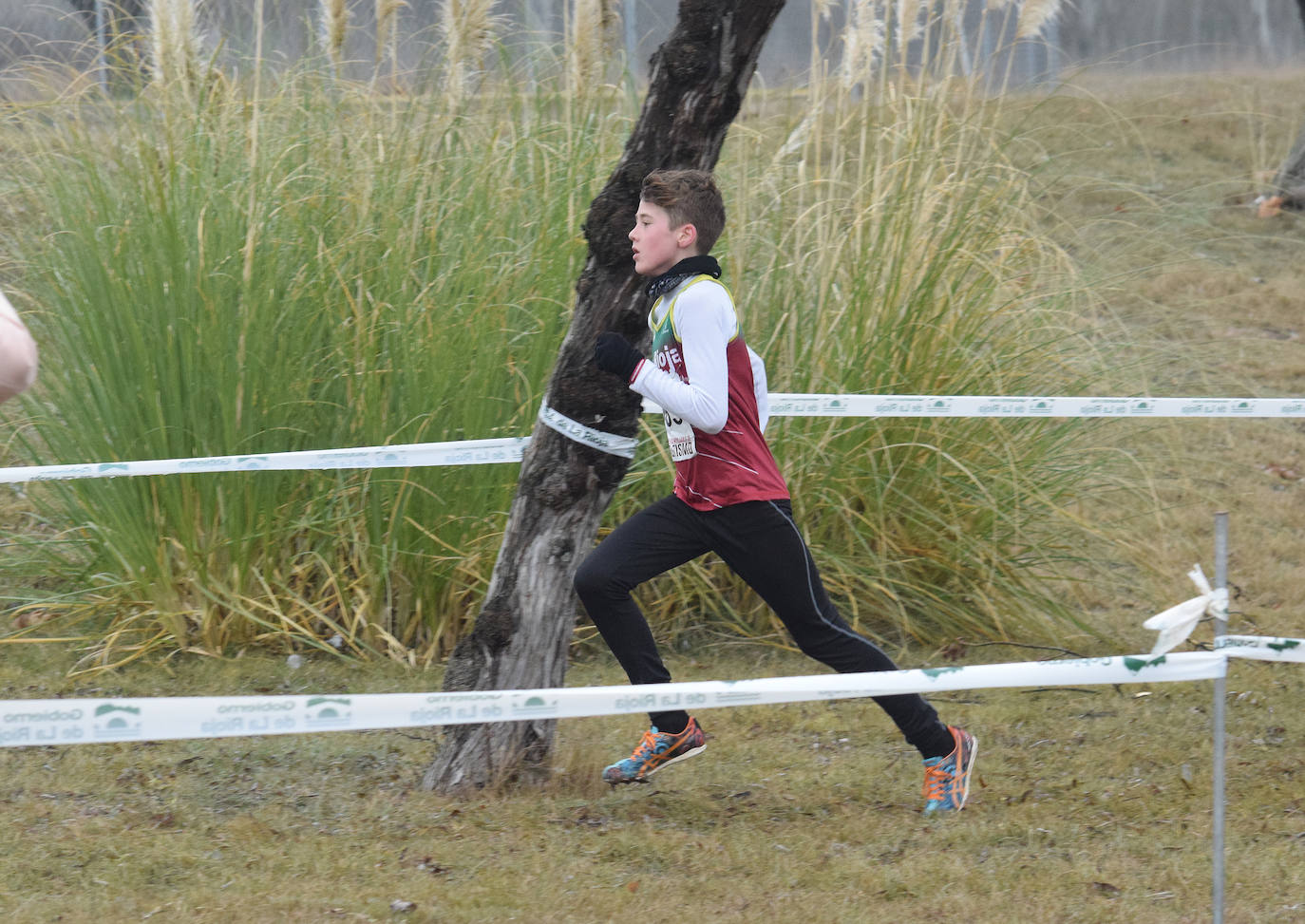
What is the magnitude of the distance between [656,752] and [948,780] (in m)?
0.89

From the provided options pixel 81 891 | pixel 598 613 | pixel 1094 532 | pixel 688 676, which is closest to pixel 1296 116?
pixel 1094 532

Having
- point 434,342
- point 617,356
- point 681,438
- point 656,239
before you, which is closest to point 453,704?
point 617,356

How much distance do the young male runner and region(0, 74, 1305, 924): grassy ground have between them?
1.21ft

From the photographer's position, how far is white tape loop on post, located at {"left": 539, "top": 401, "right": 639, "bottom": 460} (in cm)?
413

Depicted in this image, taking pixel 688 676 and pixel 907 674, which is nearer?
pixel 907 674

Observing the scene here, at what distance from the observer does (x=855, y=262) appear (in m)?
6.35

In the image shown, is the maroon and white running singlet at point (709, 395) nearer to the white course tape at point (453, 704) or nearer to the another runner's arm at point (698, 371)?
the another runner's arm at point (698, 371)

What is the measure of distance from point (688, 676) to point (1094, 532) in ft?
6.40

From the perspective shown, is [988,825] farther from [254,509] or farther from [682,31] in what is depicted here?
[254,509]

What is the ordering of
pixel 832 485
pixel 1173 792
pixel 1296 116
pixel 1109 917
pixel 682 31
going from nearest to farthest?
pixel 1109 917, pixel 682 31, pixel 1173 792, pixel 832 485, pixel 1296 116

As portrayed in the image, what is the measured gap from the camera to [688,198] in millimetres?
3826

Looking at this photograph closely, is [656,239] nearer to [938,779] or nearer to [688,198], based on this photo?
[688,198]

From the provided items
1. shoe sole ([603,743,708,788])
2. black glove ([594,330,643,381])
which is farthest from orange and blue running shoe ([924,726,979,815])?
black glove ([594,330,643,381])

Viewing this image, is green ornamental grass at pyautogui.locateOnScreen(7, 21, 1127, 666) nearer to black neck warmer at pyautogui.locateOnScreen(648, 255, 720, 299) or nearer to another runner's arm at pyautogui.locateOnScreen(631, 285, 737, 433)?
black neck warmer at pyautogui.locateOnScreen(648, 255, 720, 299)
